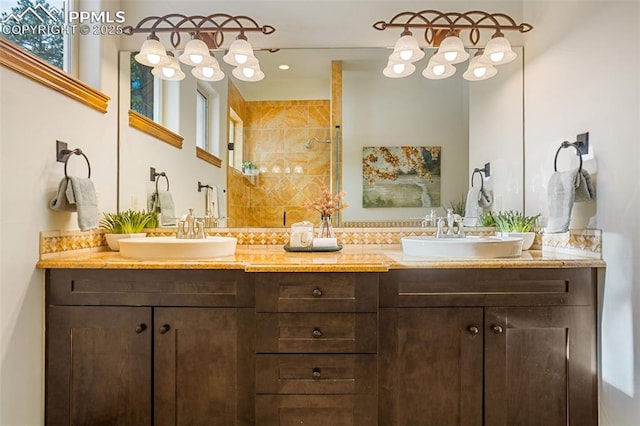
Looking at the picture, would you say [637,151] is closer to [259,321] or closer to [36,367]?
[259,321]

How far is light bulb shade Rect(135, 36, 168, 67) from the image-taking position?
179 cm

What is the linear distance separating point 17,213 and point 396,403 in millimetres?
1650

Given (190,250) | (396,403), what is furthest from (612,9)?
(190,250)

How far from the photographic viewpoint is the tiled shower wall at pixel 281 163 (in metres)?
2.04

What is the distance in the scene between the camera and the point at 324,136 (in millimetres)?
2057

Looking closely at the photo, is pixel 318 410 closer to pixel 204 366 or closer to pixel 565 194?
pixel 204 366

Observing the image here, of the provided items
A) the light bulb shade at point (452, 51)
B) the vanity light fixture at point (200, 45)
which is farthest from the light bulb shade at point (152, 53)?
the light bulb shade at point (452, 51)

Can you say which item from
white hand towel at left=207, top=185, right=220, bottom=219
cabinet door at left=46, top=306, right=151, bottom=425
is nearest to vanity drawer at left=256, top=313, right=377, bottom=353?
cabinet door at left=46, top=306, right=151, bottom=425

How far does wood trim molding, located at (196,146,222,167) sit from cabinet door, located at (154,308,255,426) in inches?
36.3

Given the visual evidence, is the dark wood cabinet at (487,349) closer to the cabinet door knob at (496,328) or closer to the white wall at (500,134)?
the cabinet door knob at (496,328)

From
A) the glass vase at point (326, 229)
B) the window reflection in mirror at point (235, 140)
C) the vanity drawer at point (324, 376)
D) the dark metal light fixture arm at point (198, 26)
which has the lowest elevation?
the vanity drawer at point (324, 376)

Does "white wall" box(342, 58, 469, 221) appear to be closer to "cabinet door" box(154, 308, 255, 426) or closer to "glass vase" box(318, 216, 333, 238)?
"glass vase" box(318, 216, 333, 238)

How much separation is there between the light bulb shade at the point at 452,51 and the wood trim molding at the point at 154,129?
1510 millimetres

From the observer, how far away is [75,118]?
1673mm
